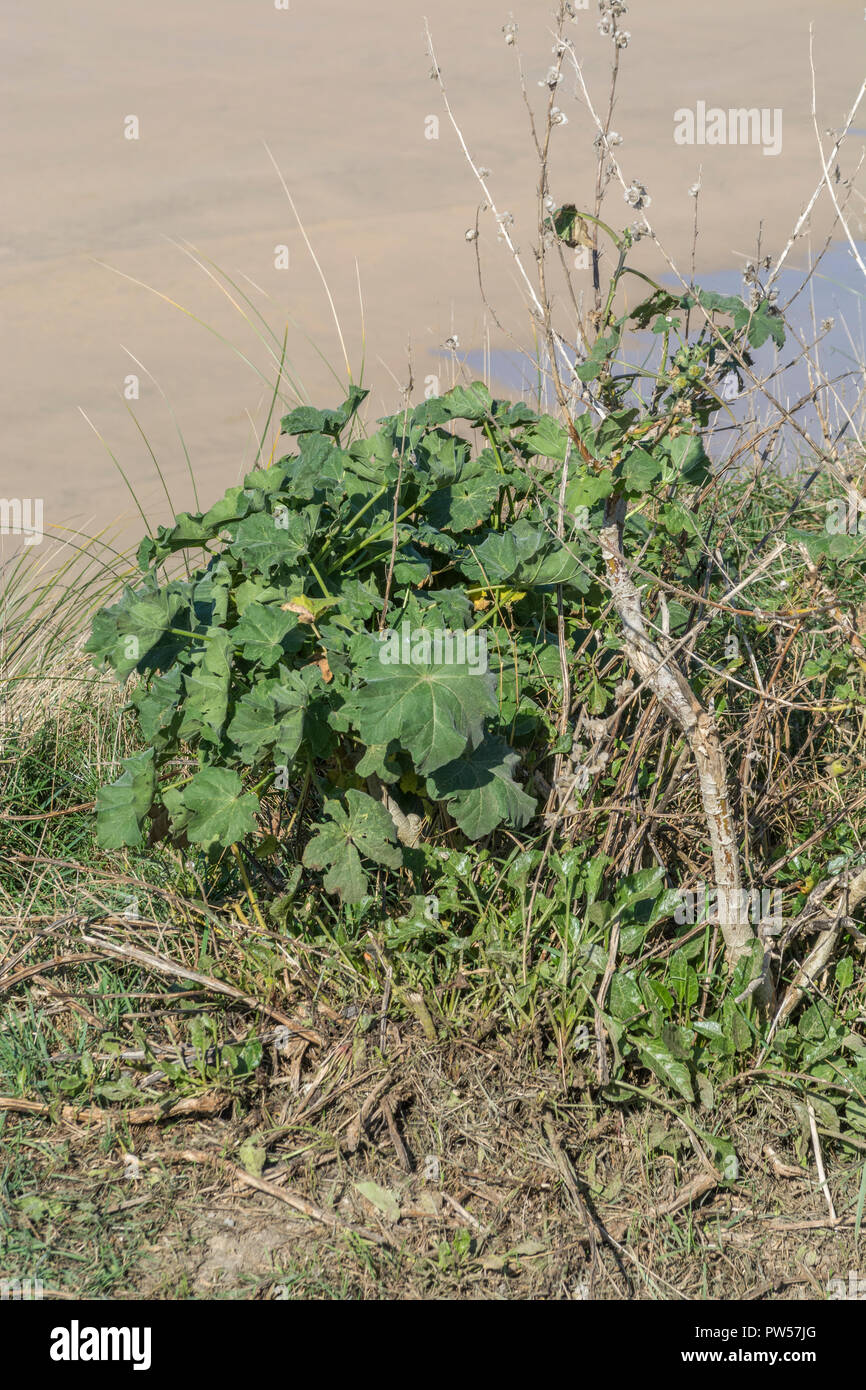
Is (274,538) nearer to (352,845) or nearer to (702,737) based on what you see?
(352,845)

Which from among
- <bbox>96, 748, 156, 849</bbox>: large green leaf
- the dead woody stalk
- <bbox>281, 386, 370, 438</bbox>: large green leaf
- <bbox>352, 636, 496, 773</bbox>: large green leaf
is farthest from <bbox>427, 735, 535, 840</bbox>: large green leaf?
<bbox>281, 386, 370, 438</bbox>: large green leaf

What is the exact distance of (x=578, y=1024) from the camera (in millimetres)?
2326

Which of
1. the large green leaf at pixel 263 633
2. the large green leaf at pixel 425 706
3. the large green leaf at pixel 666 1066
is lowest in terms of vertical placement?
the large green leaf at pixel 666 1066

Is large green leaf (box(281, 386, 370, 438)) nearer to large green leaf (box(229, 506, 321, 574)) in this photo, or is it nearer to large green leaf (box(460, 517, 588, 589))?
large green leaf (box(229, 506, 321, 574))

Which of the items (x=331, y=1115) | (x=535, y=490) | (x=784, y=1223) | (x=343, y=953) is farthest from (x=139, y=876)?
(x=784, y=1223)

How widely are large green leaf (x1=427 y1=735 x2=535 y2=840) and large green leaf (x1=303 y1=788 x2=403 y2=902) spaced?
0.55ft

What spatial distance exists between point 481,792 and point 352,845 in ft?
1.02

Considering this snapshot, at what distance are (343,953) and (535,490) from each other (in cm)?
115

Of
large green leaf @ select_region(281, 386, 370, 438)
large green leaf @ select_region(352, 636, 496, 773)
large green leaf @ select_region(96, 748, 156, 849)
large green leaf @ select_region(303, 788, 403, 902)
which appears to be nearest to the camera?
large green leaf @ select_region(352, 636, 496, 773)

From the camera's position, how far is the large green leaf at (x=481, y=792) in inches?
85.8

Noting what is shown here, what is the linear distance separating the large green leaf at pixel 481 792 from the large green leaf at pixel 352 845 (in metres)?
0.17

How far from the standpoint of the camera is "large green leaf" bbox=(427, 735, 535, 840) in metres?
2.18

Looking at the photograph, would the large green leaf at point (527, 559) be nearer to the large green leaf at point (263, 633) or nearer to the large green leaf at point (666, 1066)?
the large green leaf at point (263, 633)

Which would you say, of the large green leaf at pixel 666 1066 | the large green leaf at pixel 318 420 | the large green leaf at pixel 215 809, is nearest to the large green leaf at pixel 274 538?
the large green leaf at pixel 318 420
